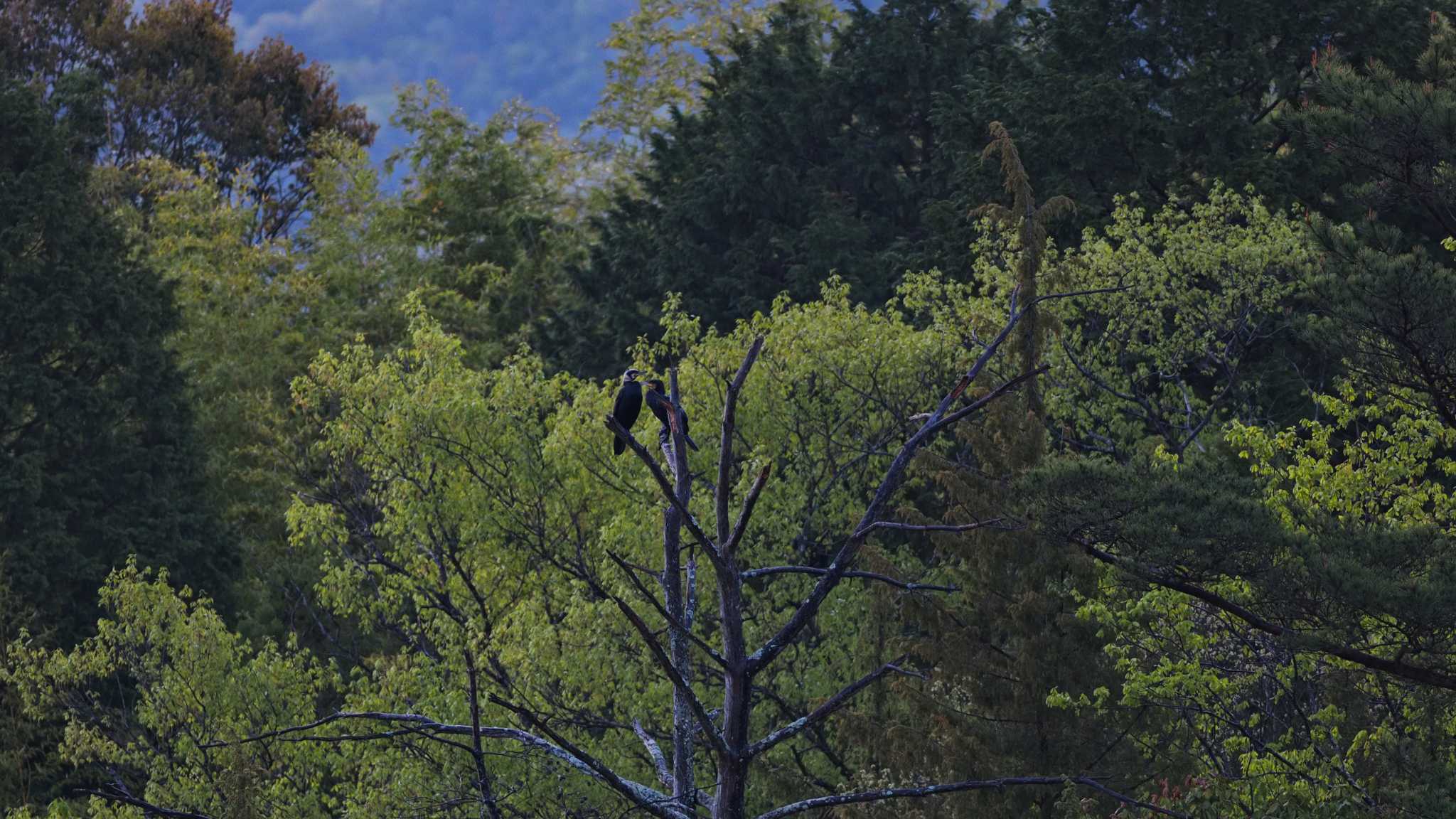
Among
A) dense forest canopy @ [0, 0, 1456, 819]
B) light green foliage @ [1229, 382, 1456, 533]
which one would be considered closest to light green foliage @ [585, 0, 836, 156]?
dense forest canopy @ [0, 0, 1456, 819]

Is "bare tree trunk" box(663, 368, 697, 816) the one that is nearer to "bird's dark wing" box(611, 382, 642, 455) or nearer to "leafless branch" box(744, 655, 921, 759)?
"leafless branch" box(744, 655, 921, 759)

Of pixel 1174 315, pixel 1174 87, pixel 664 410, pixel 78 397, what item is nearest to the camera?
pixel 664 410

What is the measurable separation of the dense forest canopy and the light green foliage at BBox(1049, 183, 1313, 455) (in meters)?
0.14

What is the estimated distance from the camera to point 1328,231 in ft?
56.1

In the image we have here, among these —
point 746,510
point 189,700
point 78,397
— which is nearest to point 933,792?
point 746,510

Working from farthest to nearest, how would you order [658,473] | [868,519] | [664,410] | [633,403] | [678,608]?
[633,403] → [678,608] → [664,410] → [868,519] → [658,473]

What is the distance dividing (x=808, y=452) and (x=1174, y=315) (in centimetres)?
649

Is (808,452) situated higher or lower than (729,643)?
higher

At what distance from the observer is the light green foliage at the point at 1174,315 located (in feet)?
93.8

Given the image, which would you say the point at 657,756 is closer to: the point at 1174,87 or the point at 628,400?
the point at 628,400

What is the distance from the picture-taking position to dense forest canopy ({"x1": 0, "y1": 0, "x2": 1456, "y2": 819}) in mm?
16625

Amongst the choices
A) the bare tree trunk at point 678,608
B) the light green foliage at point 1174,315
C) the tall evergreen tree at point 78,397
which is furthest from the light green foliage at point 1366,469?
the tall evergreen tree at point 78,397

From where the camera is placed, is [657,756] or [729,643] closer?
[729,643]

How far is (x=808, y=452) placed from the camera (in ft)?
95.3
